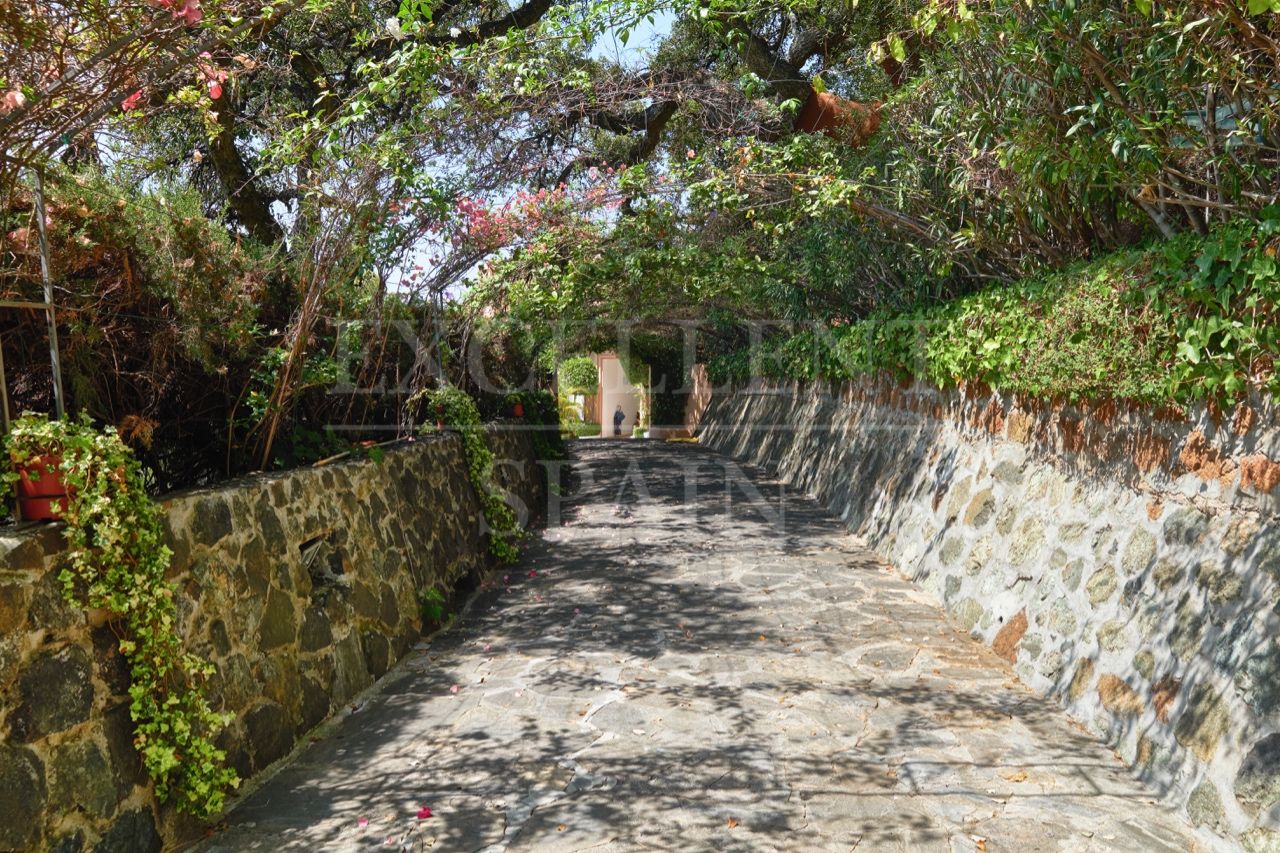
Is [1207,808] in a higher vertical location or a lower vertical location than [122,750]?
lower

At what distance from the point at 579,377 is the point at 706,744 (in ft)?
104

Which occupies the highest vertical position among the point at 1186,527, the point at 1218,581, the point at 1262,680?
the point at 1186,527

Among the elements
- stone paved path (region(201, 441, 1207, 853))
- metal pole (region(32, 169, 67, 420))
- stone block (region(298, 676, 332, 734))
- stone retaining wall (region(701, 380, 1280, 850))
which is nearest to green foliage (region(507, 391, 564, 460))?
stone paved path (region(201, 441, 1207, 853))

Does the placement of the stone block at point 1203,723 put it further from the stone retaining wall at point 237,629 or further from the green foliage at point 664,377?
the green foliage at point 664,377

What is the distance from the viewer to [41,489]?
3.39m

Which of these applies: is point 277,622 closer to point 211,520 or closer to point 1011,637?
point 211,520

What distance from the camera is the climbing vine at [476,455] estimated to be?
29.2ft

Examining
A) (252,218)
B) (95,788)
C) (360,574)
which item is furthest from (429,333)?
(95,788)

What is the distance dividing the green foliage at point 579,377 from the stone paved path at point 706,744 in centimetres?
2781

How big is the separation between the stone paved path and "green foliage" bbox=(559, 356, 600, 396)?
91.2ft

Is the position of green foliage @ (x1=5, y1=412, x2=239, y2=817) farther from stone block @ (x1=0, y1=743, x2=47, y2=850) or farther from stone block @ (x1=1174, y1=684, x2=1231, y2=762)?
stone block @ (x1=1174, y1=684, x2=1231, y2=762)

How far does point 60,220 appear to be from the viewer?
14.4 feet

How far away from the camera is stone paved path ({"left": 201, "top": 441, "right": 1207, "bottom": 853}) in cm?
372

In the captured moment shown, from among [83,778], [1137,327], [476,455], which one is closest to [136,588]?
[83,778]
